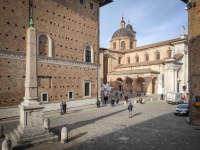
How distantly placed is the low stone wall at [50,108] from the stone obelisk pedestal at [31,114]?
523cm

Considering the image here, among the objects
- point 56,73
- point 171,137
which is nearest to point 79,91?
point 56,73

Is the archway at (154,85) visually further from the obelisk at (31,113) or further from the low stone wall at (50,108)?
the obelisk at (31,113)

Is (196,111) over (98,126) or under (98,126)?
over

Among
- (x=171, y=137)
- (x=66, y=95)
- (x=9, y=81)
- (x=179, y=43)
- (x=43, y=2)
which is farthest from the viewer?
(x=179, y=43)

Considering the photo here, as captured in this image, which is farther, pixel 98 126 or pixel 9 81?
pixel 9 81

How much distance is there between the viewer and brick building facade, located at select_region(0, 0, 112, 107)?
12.7 metres

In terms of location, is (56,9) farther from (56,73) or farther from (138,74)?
(138,74)

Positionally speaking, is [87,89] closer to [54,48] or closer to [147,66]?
[54,48]

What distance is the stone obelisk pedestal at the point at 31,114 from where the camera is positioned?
24.0 ft

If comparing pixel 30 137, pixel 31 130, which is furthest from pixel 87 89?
pixel 30 137

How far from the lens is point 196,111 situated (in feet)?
35.7

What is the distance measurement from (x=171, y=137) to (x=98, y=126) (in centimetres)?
452

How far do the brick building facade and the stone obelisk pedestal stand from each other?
5.98m

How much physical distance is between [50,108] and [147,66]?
93.0ft
